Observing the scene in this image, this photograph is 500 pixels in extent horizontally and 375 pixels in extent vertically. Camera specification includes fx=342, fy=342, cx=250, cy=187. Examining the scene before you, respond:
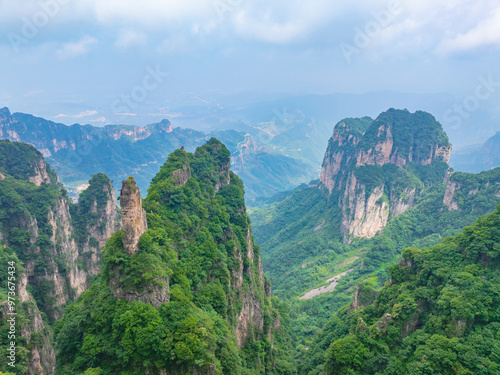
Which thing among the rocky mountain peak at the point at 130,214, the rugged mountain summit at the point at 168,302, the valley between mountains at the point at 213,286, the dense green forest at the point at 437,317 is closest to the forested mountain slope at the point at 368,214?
the valley between mountains at the point at 213,286

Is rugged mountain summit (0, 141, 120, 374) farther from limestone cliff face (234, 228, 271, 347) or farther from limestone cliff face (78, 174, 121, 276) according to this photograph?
limestone cliff face (234, 228, 271, 347)

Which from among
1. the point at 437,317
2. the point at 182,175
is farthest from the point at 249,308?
the point at 437,317

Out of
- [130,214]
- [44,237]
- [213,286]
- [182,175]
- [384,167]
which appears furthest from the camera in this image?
[384,167]

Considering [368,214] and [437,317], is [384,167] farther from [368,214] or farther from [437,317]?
[437,317]

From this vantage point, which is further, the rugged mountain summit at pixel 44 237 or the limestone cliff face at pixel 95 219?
the limestone cliff face at pixel 95 219

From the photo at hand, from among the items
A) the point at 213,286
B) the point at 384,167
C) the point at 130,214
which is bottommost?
the point at 213,286

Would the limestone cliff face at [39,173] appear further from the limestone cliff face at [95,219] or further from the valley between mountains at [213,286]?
the limestone cliff face at [95,219]

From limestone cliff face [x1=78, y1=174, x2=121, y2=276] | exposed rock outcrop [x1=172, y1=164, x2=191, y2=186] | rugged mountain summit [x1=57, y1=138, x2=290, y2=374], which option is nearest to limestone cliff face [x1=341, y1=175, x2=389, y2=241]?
rugged mountain summit [x1=57, y1=138, x2=290, y2=374]
